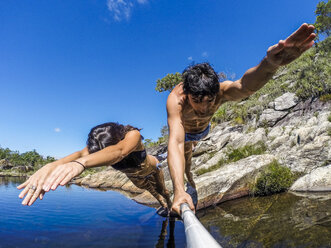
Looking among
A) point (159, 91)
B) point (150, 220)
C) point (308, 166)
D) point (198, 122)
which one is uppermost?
point (159, 91)

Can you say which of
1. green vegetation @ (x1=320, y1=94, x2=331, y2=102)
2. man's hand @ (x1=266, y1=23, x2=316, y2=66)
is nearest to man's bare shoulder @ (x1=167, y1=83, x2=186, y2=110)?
man's hand @ (x1=266, y1=23, x2=316, y2=66)

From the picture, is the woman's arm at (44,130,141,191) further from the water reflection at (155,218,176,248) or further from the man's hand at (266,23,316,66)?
the man's hand at (266,23,316,66)

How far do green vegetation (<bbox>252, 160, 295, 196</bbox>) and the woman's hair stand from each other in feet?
12.4

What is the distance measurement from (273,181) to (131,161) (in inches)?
141

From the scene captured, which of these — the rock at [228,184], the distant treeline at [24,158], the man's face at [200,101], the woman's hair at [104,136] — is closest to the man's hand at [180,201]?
the man's face at [200,101]

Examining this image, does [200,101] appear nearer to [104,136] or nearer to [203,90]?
[203,90]

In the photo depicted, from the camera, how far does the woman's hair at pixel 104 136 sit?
298cm

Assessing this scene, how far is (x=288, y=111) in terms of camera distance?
11.4 m

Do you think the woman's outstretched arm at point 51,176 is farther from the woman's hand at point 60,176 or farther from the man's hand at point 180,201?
the man's hand at point 180,201

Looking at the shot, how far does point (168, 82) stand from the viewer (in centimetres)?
2964

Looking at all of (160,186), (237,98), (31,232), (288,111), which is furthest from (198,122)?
(288,111)

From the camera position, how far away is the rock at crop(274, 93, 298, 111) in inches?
460

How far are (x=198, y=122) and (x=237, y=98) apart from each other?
3.26ft

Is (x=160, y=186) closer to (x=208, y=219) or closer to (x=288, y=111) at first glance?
(x=208, y=219)
